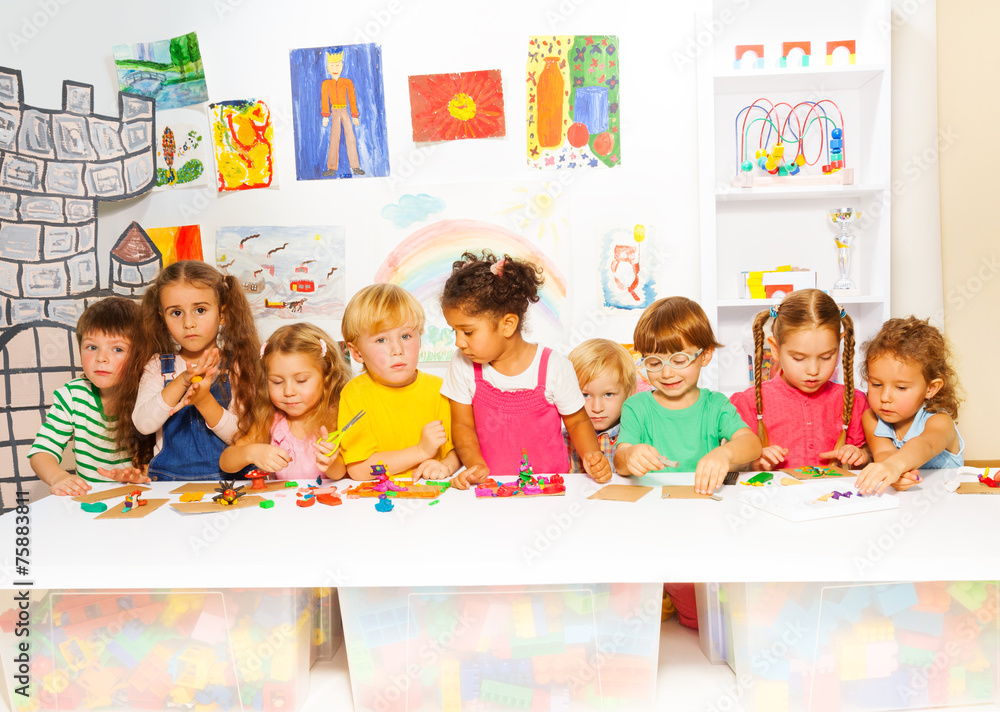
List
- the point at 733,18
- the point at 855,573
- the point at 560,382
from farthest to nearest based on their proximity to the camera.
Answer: the point at 733,18 → the point at 560,382 → the point at 855,573

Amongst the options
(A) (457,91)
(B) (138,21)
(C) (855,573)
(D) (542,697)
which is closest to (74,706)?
(D) (542,697)

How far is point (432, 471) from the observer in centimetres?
142

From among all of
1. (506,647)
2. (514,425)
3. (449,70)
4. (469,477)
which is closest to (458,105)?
(449,70)

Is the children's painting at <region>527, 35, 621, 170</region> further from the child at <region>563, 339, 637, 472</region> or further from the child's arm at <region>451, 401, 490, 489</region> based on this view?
the child's arm at <region>451, 401, 490, 489</region>

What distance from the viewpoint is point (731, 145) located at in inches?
91.8

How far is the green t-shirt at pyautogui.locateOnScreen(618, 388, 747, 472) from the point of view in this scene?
5.09 ft

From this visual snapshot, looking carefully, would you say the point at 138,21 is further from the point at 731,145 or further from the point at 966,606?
the point at 966,606

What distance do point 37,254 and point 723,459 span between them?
1808 millimetres

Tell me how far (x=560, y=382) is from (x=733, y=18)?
56.1 inches

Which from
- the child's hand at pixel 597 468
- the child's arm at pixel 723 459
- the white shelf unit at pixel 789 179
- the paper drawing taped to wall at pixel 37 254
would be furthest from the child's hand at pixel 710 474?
the paper drawing taped to wall at pixel 37 254

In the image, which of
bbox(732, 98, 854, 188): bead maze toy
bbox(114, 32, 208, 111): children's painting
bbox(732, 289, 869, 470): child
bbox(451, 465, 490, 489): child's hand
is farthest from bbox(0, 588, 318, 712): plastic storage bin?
bbox(732, 98, 854, 188): bead maze toy

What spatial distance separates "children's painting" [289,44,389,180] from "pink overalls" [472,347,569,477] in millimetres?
1024

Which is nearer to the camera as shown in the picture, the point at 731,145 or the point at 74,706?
the point at 74,706

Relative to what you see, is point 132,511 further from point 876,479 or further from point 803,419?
point 803,419
